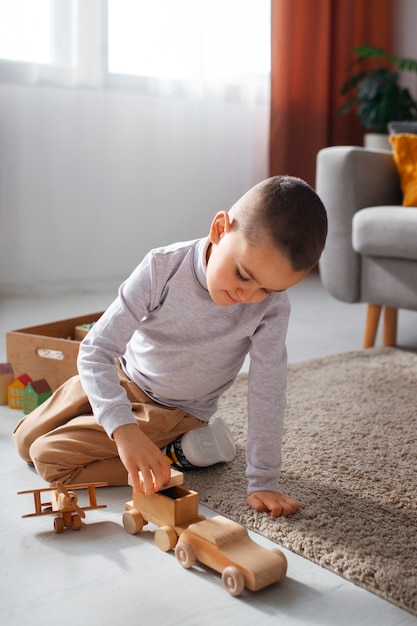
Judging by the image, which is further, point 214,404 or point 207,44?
point 207,44

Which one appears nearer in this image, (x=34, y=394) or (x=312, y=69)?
(x=34, y=394)

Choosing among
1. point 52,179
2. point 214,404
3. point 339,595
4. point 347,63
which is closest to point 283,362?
point 214,404

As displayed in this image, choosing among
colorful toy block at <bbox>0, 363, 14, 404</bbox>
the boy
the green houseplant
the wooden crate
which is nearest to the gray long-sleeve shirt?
the boy

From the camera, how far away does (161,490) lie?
3.34ft

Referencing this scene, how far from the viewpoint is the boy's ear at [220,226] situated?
994 mm

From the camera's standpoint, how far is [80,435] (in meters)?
1.20

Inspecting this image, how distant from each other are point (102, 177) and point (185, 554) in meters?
2.21

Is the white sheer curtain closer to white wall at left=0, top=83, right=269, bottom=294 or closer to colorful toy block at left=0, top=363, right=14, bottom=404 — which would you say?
white wall at left=0, top=83, right=269, bottom=294

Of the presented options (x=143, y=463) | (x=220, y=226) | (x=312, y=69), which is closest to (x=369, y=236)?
(x=220, y=226)

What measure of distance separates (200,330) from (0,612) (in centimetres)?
50

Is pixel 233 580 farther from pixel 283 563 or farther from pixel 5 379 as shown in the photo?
pixel 5 379

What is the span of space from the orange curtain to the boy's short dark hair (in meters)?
2.52

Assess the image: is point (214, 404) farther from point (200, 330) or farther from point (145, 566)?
point (145, 566)

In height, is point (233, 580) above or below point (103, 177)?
below
